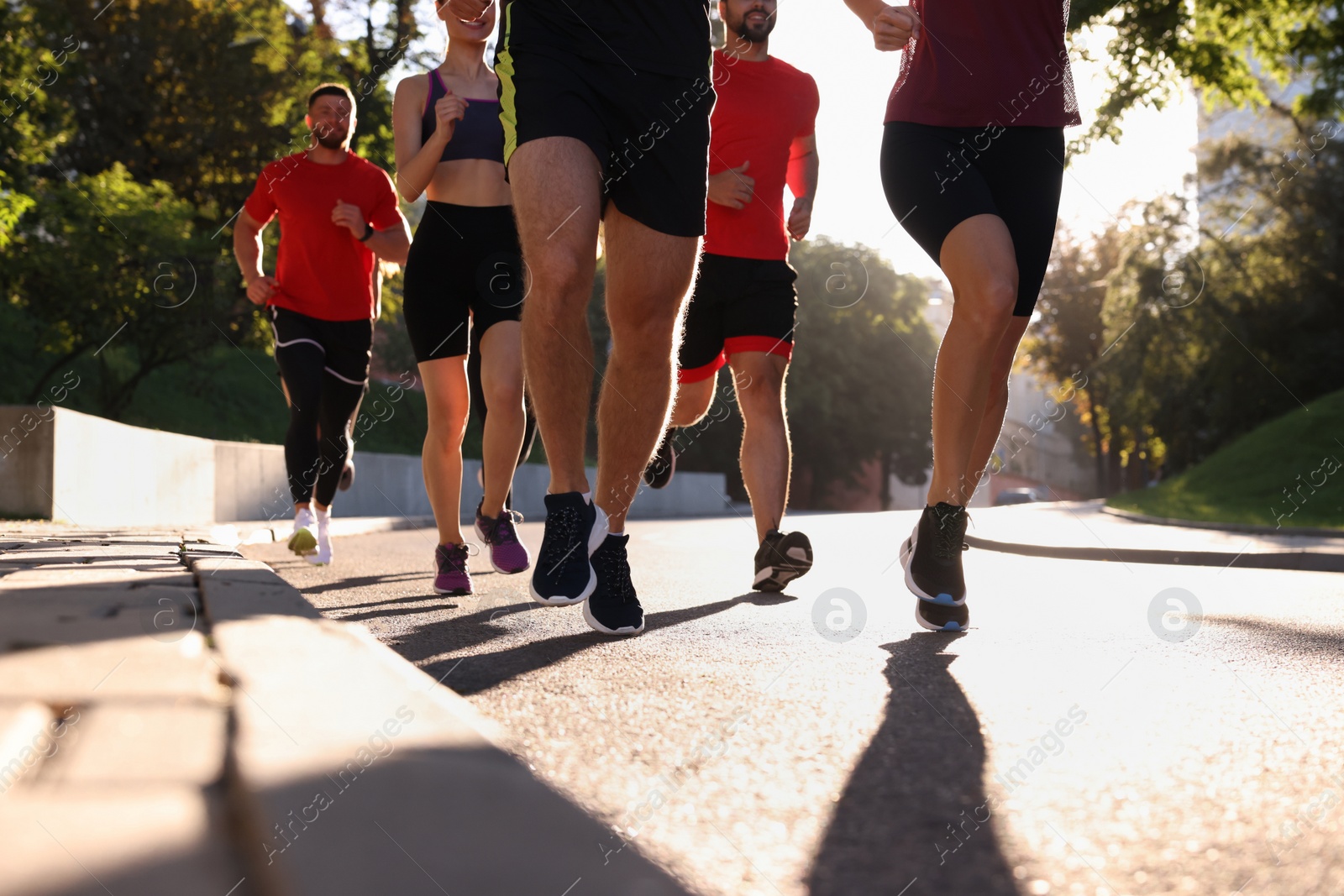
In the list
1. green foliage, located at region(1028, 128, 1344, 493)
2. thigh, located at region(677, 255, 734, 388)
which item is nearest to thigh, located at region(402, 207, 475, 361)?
thigh, located at region(677, 255, 734, 388)

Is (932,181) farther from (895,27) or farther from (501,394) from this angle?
(501,394)

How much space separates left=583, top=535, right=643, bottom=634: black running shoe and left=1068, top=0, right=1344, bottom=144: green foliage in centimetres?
1684

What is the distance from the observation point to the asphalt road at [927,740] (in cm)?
128

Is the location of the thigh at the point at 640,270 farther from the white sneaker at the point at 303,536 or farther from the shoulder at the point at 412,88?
the white sneaker at the point at 303,536

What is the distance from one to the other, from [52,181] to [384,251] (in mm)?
16069

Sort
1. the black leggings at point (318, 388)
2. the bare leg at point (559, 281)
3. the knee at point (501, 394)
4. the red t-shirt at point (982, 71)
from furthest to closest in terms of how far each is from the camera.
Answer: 1. the black leggings at point (318, 388)
2. the knee at point (501, 394)
3. the red t-shirt at point (982, 71)
4. the bare leg at point (559, 281)

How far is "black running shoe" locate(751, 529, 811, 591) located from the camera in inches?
181

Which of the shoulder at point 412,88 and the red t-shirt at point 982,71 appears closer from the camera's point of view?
the red t-shirt at point 982,71

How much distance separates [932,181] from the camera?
3.59 metres

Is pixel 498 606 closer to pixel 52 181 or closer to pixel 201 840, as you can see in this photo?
pixel 201 840

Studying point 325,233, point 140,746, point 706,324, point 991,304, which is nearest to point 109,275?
point 325,233

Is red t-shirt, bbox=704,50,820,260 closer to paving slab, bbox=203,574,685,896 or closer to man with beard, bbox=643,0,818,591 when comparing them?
man with beard, bbox=643,0,818,591

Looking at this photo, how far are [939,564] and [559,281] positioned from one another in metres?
1.32

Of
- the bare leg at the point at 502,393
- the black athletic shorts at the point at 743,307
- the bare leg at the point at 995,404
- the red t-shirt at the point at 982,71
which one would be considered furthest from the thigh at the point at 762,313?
the red t-shirt at the point at 982,71
